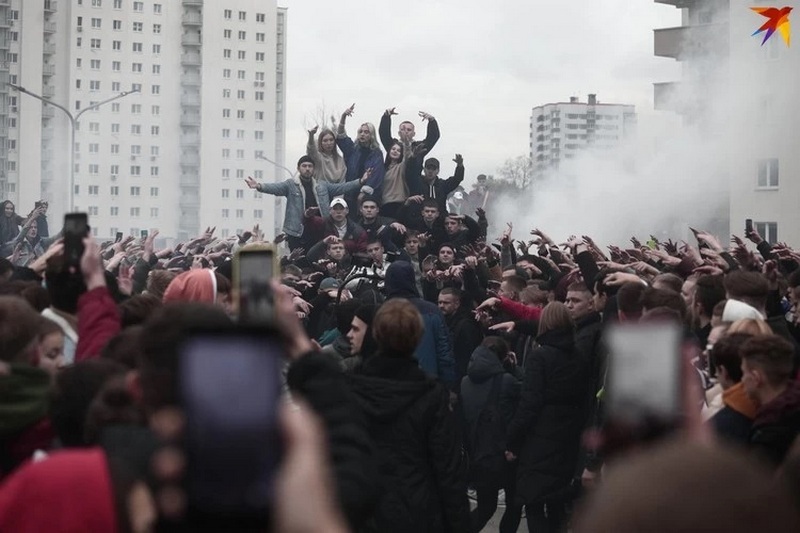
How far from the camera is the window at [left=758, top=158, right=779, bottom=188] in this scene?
42.5m

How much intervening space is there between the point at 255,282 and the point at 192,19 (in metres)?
75.8

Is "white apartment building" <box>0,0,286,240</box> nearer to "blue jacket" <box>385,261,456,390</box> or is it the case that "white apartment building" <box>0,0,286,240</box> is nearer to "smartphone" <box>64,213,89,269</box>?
"blue jacket" <box>385,261,456,390</box>

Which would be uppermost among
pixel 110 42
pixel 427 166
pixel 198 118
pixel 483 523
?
pixel 110 42

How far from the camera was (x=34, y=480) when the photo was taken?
2.34 meters

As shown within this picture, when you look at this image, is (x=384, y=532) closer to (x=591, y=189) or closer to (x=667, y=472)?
(x=667, y=472)

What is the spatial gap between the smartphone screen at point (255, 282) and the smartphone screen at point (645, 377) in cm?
43

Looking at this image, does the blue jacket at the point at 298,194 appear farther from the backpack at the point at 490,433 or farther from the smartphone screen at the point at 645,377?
the smartphone screen at the point at 645,377

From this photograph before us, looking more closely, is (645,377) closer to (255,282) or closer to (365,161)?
(255,282)

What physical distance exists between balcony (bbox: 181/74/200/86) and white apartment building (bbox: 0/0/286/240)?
17 cm

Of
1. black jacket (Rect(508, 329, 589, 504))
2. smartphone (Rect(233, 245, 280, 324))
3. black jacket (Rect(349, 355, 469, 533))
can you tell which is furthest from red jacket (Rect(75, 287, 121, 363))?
black jacket (Rect(508, 329, 589, 504))

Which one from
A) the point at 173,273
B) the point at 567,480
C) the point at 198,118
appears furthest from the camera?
the point at 198,118

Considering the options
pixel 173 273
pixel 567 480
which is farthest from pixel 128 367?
pixel 567 480

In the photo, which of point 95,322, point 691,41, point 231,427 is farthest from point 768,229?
point 231,427

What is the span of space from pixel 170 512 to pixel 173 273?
6.20 metres
